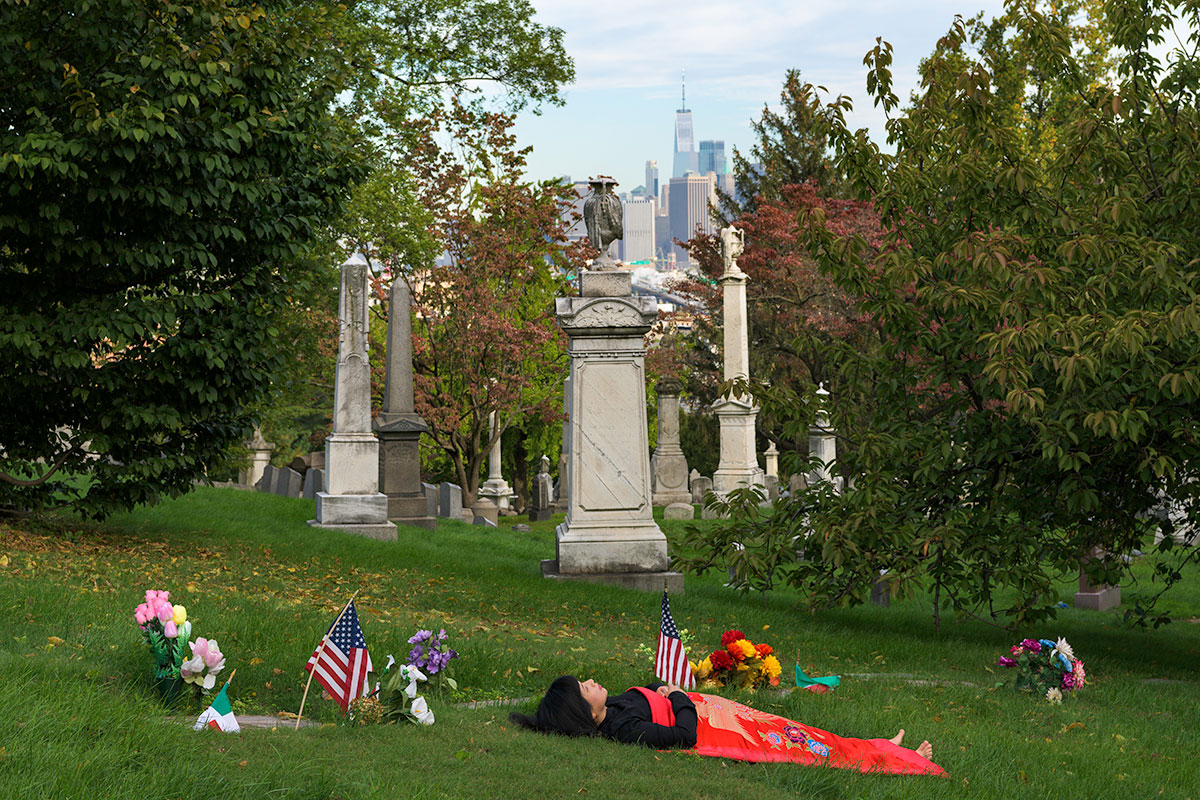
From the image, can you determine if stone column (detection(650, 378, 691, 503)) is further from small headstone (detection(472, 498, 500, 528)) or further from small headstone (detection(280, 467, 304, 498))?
small headstone (detection(280, 467, 304, 498))

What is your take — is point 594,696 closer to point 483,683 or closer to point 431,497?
point 483,683

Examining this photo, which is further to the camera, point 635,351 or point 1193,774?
point 635,351

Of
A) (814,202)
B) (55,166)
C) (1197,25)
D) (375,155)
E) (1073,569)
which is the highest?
(814,202)

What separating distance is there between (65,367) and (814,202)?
29758 millimetres

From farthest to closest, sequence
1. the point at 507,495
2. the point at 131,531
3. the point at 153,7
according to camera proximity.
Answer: the point at 507,495, the point at 131,531, the point at 153,7

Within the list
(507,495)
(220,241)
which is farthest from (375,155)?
(220,241)

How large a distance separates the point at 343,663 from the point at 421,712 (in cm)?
47

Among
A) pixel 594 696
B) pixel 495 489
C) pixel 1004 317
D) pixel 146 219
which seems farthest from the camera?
pixel 495 489

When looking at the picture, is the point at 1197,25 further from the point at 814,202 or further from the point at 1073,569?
the point at 814,202

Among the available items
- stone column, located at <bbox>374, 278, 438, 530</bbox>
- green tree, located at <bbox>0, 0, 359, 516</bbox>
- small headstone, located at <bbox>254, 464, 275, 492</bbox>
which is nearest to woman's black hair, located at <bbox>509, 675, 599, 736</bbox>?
green tree, located at <bbox>0, 0, 359, 516</bbox>

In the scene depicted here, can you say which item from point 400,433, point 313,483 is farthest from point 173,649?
point 313,483

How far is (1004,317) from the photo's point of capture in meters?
9.05

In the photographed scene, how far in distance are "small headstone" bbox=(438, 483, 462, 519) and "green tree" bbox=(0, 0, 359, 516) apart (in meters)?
9.21

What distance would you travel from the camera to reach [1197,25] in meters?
9.32
